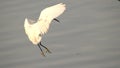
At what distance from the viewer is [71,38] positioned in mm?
976

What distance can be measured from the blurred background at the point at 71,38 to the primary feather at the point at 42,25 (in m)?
0.06

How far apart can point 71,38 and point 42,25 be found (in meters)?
0.13

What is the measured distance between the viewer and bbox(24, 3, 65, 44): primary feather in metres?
0.92

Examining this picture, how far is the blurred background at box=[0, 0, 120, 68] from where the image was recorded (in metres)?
0.92

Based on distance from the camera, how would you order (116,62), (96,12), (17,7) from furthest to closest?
(17,7), (96,12), (116,62)

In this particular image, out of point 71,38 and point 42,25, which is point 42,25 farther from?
point 71,38

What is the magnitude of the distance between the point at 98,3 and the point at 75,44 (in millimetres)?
189

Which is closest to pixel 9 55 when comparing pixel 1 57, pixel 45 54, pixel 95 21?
pixel 1 57

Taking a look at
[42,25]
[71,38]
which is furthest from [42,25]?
Result: [71,38]

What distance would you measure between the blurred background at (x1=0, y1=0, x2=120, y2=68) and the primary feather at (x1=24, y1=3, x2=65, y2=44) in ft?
0.18

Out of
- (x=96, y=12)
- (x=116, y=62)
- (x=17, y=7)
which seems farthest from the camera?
(x=17, y=7)

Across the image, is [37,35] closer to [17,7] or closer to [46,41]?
[46,41]

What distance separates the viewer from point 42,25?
924 millimetres

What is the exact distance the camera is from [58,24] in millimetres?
1015
